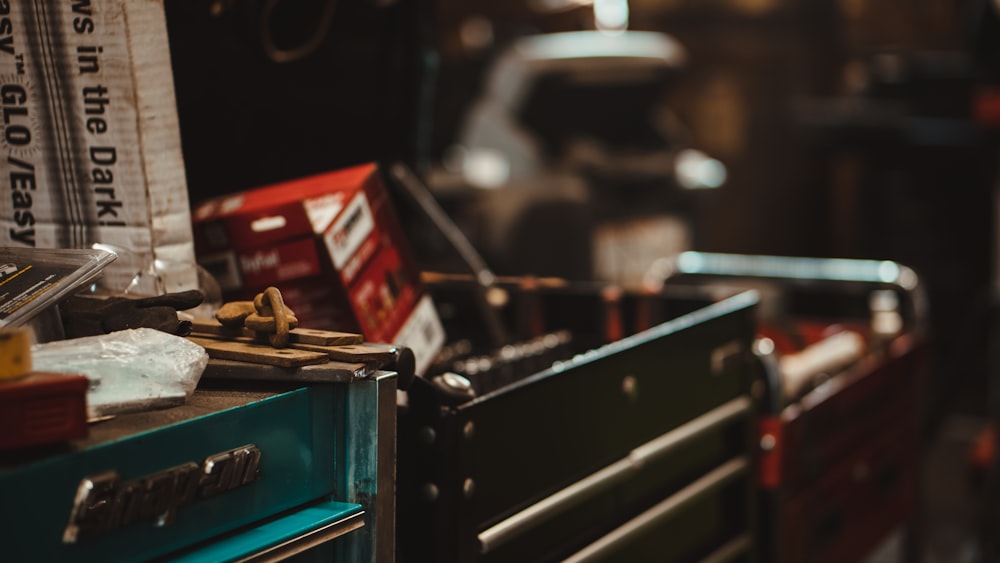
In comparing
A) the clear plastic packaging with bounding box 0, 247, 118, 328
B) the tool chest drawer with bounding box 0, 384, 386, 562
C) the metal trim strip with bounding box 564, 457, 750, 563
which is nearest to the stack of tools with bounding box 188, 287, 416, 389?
the tool chest drawer with bounding box 0, 384, 386, 562

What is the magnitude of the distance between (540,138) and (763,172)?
2993 millimetres

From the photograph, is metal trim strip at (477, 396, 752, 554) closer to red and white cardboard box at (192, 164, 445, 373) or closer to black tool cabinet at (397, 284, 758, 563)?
black tool cabinet at (397, 284, 758, 563)

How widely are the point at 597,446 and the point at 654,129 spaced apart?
9.70ft

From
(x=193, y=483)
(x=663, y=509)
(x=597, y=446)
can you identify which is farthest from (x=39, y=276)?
(x=663, y=509)

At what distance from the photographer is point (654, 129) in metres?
4.40

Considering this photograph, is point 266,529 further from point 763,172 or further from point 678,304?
point 763,172

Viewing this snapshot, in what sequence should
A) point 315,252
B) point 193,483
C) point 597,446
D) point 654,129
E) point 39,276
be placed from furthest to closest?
point 654,129, point 597,446, point 315,252, point 39,276, point 193,483

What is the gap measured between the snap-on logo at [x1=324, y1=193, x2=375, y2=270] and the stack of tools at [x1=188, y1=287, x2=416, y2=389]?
0.22 m

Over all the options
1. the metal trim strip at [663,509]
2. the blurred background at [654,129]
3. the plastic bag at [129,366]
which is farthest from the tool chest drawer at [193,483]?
the blurred background at [654,129]

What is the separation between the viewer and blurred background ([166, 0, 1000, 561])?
1894 millimetres

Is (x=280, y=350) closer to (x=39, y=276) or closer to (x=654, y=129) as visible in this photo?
(x=39, y=276)

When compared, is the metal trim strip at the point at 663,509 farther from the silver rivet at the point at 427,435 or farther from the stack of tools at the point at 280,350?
the stack of tools at the point at 280,350

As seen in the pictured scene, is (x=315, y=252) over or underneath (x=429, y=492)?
over

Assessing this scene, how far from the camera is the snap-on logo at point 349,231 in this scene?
1.44 m
